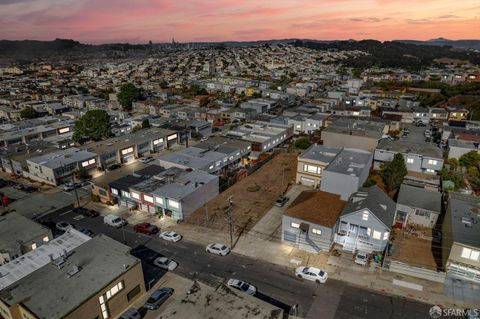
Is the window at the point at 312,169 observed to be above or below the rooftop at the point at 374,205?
below

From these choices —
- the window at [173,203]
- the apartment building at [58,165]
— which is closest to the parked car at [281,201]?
the window at [173,203]

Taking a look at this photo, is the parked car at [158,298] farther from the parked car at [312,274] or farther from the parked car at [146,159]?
the parked car at [146,159]

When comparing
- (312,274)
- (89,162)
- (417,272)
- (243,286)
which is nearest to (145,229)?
(243,286)

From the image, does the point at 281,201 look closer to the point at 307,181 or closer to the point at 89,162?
the point at 307,181

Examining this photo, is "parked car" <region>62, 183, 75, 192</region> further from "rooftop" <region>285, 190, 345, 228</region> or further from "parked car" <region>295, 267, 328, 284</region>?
"parked car" <region>295, 267, 328, 284</region>

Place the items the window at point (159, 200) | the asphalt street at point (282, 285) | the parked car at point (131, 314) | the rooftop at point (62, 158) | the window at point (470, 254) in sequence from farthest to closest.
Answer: the rooftop at point (62, 158) → the window at point (159, 200) → the window at point (470, 254) → the asphalt street at point (282, 285) → the parked car at point (131, 314)

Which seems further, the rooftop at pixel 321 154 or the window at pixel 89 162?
the window at pixel 89 162

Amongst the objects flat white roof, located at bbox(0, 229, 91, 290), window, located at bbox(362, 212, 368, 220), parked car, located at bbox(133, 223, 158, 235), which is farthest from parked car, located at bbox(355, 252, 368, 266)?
flat white roof, located at bbox(0, 229, 91, 290)
